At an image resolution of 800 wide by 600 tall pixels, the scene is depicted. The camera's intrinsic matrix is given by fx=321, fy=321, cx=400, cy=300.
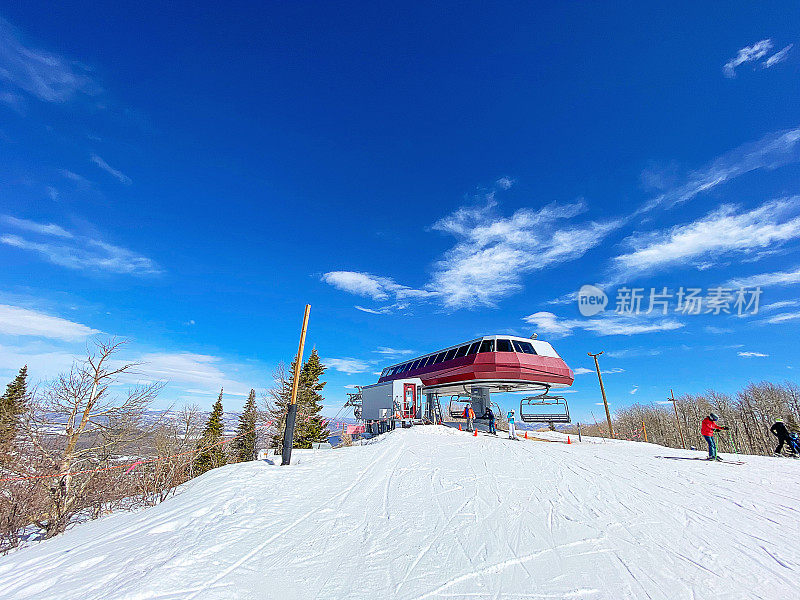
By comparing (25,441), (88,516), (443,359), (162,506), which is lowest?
(88,516)

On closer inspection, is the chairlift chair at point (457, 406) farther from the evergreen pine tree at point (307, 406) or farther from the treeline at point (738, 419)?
the treeline at point (738, 419)

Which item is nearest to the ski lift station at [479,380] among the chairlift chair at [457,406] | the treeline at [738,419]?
the chairlift chair at [457,406]

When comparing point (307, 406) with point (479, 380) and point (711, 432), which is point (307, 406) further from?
point (711, 432)

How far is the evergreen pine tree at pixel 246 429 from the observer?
3179 centimetres

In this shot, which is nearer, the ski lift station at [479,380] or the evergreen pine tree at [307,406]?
the ski lift station at [479,380]

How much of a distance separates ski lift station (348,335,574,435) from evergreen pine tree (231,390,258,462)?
551 inches

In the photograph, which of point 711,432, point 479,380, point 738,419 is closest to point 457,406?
point 479,380

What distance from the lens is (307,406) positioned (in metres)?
30.4

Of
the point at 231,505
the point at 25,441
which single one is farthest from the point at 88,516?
the point at 231,505

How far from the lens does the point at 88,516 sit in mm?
8133

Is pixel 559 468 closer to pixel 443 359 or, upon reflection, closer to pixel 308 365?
pixel 443 359

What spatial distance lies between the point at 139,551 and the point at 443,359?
882 inches

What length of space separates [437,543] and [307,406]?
2845 cm

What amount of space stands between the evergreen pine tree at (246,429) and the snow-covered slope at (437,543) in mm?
25758
